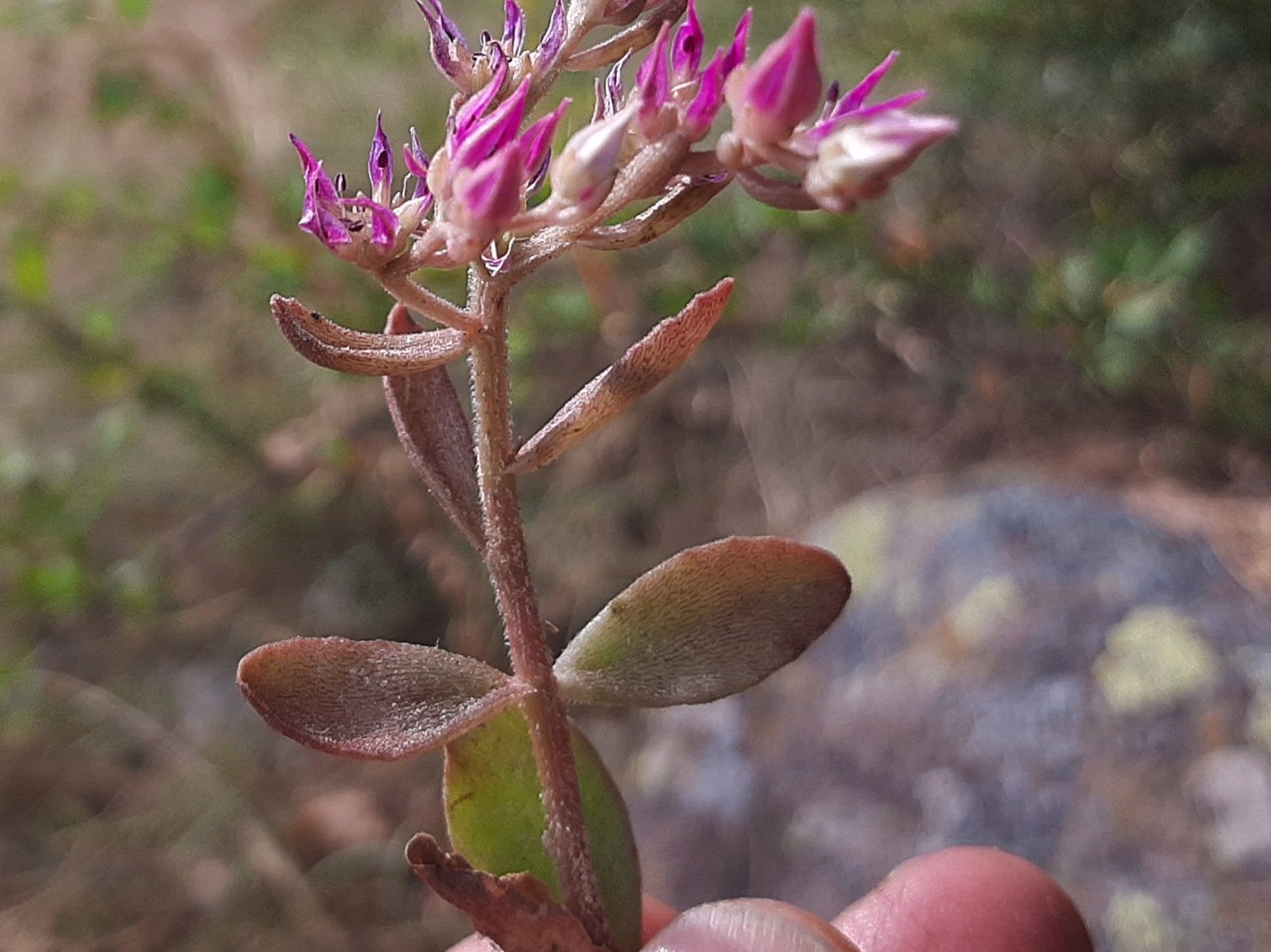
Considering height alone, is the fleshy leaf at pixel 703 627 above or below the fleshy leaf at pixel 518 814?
above

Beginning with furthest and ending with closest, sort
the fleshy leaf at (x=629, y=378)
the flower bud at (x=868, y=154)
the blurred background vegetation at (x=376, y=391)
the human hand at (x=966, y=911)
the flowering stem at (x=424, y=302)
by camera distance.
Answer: the blurred background vegetation at (x=376, y=391) → the human hand at (x=966, y=911) → the fleshy leaf at (x=629, y=378) → the flowering stem at (x=424, y=302) → the flower bud at (x=868, y=154)

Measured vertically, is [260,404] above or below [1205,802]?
above

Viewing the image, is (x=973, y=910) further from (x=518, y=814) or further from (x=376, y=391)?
→ (x=376, y=391)

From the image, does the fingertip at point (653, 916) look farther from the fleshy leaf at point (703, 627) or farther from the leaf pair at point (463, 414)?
the leaf pair at point (463, 414)

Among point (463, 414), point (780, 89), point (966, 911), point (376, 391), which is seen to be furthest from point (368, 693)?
point (376, 391)

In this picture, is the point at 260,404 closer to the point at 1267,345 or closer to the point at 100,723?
the point at 100,723

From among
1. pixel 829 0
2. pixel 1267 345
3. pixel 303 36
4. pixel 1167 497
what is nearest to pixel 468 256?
pixel 1167 497

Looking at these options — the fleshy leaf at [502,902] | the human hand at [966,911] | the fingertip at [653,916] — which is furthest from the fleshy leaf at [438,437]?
the fingertip at [653,916]
